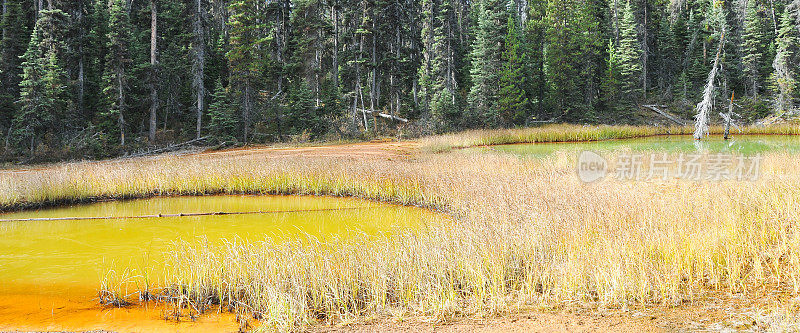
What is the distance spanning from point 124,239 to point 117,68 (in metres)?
20.7

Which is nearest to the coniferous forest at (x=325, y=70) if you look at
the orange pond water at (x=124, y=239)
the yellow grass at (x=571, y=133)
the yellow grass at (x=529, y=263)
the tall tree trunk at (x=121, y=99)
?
the tall tree trunk at (x=121, y=99)

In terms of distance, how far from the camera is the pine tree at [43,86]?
23844 millimetres

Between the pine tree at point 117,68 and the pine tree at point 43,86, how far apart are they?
2063 millimetres

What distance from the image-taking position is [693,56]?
165 feet

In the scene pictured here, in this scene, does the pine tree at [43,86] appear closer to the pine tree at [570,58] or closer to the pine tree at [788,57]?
the pine tree at [570,58]

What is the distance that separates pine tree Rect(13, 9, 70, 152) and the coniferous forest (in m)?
0.10

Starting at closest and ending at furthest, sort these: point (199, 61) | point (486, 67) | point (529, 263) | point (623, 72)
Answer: point (529, 263), point (199, 61), point (486, 67), point (623, 72)

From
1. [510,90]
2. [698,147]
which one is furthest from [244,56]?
[698,147]

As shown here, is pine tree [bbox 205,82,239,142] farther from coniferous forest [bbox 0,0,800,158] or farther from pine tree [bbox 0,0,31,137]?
pine tree [bbox 0,0,31,137]

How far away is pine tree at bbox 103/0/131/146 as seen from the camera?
83.1 ft

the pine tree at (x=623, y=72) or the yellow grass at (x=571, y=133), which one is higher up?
the pine tree at (x=623, y=72)

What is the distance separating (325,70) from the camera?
139ft

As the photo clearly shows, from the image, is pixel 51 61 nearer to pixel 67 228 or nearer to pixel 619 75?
pixel 67 228

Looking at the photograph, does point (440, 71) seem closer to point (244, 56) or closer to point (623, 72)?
point (244, 56)
